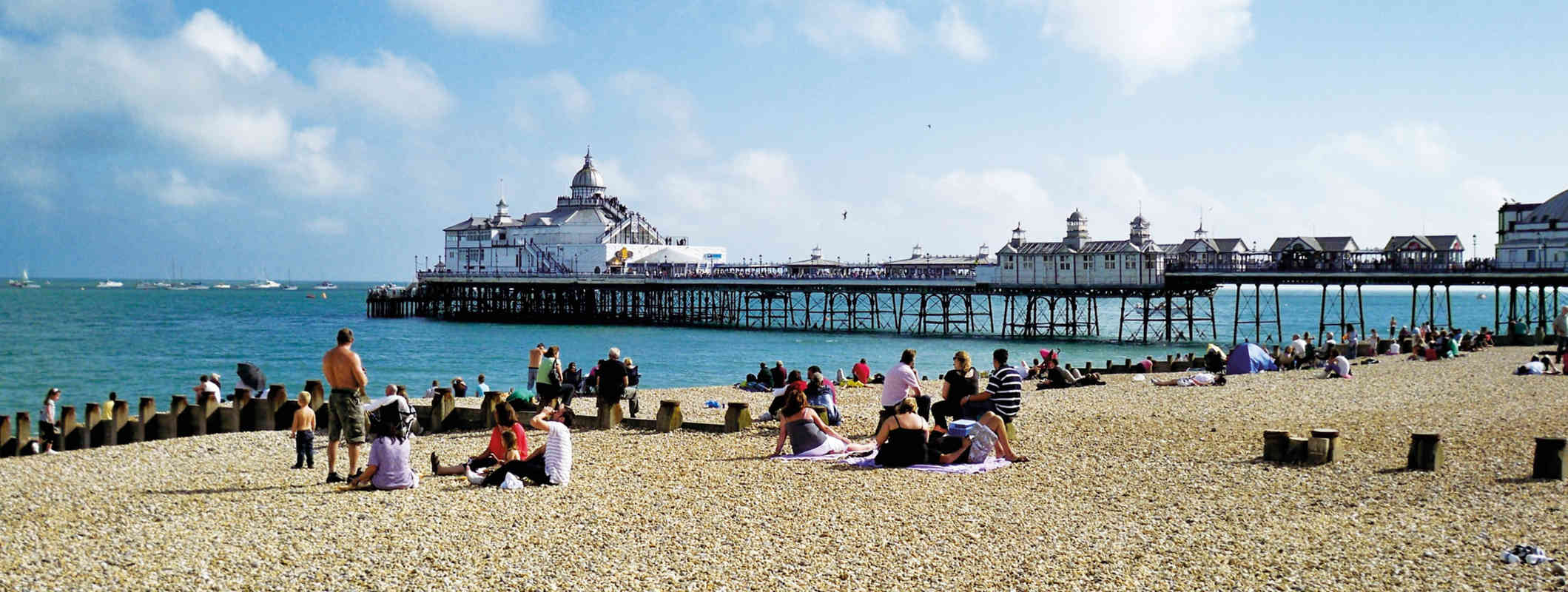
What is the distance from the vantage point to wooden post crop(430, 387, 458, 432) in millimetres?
16406

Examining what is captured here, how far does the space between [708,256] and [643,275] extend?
16758 millimetres

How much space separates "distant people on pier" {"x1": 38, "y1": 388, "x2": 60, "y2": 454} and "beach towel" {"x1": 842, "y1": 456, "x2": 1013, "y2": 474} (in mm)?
11764

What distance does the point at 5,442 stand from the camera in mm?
17250

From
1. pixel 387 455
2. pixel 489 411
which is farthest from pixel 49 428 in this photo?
pixel 387 455

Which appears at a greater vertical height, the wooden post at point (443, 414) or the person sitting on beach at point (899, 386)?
the person sitting on beach at point (899, 386)

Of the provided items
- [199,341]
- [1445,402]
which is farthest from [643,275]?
[1445,402]

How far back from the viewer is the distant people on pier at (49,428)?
1739 cm

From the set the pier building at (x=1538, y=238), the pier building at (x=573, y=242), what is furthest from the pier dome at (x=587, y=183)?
the pier building at (x=1538, y=238)

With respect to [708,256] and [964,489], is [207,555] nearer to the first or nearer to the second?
[964,489]

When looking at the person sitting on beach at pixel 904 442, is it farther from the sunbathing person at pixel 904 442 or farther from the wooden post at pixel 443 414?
the wooden post at pixel 443 414

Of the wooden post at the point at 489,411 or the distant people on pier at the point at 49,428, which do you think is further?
the distant people on pier at the point at 49,428

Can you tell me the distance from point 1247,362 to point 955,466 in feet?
50.3

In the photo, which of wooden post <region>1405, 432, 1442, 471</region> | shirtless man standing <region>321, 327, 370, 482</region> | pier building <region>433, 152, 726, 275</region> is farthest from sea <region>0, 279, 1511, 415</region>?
wooden post <region>1405, 432, 1442, 471</region>

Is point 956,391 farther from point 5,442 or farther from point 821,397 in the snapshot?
point 5,442
